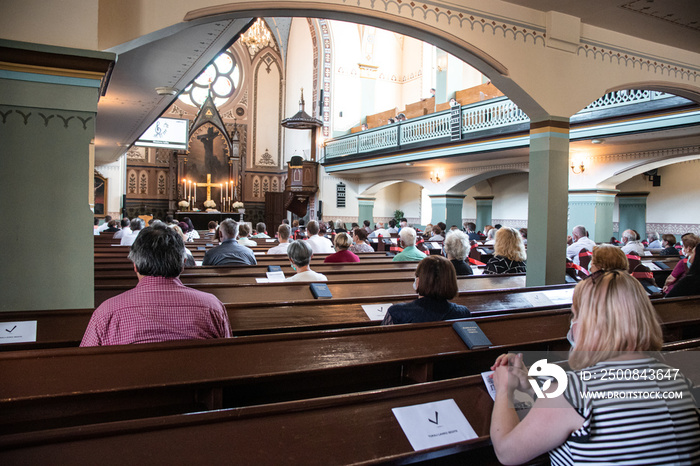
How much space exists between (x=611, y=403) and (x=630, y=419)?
57mm

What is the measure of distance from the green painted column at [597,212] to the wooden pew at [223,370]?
8818 mm

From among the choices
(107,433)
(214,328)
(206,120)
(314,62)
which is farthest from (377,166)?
(107,433)

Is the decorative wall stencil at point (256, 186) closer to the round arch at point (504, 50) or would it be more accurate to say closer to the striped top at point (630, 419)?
the round arch at point (504, 50)

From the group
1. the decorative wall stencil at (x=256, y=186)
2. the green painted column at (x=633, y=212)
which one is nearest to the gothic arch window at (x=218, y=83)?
the decorative wall stencil at (x=256, y=186)

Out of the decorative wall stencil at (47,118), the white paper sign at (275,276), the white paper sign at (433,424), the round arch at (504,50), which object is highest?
the round arch at (504,50)

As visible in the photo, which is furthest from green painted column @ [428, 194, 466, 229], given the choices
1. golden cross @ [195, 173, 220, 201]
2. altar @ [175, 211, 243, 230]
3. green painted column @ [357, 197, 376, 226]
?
golden cross @ [195, 173, 220, 201]

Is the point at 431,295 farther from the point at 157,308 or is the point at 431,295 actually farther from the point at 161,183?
the point at 161,183

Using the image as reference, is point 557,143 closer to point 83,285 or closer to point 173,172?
point 83,285

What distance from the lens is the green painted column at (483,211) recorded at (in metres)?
16.0

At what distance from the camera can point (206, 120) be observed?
18.5 meters

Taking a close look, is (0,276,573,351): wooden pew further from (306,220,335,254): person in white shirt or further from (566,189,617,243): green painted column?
(566,189,617,243): green painted column

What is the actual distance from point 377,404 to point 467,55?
404 cm

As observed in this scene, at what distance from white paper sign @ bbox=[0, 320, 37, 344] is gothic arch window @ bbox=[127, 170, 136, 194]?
1783cm

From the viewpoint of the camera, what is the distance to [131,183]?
18969 mm
